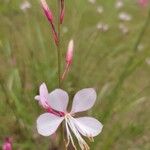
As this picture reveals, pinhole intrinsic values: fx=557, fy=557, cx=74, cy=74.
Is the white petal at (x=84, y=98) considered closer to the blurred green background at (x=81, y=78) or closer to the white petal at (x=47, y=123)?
the white petal at (x=47, y=123)

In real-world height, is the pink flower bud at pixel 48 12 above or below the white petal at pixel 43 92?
above

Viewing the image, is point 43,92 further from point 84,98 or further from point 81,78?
point 81,78

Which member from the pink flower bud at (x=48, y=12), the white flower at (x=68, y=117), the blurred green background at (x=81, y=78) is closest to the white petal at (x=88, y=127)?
the white flower at (x=68, y=117)

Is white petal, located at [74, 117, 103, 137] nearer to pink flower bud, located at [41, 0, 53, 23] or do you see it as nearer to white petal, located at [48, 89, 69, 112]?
white petal, located at [48, 89, 69, 112]

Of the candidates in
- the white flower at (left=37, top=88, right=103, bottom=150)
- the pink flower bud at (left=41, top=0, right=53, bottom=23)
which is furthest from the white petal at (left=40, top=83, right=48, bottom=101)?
the pink flower bud at (left=41, top=0, right=53, bottom=23)

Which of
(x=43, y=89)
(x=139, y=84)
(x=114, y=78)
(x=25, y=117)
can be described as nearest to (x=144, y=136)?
(x=114, y=78)

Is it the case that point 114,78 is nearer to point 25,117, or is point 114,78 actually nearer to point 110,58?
point 110,58

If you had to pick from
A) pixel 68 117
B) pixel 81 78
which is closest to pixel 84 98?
pixel 68 117
